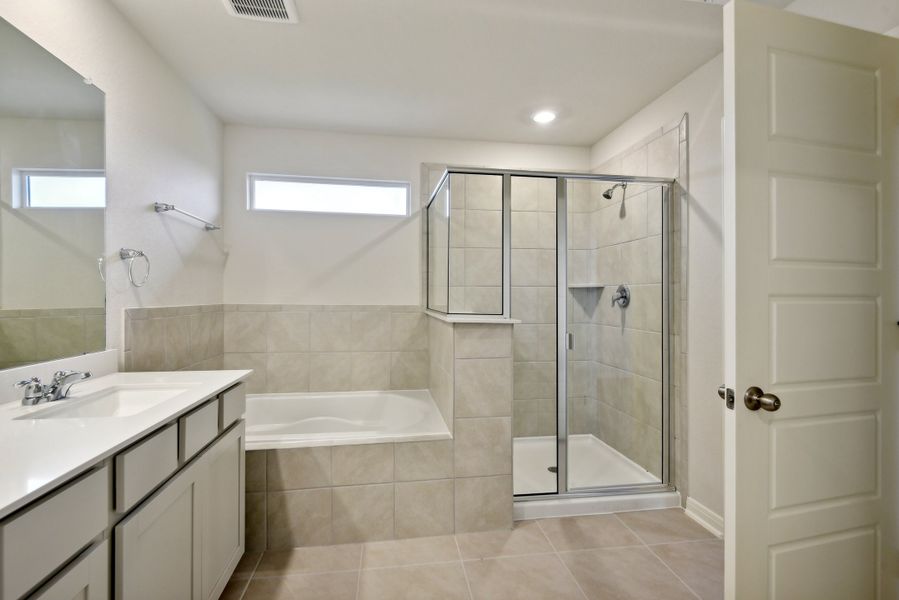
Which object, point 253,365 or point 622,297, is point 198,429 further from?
point 622,297

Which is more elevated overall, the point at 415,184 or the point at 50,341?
the point at 415,184

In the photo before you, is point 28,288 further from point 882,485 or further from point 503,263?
point 882,485

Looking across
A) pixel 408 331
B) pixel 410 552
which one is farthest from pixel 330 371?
pixel 410 552

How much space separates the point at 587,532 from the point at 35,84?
2.98 meters

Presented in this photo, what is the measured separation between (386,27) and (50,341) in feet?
6.16

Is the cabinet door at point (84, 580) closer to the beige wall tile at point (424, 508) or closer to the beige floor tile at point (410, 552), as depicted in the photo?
the beige floor tile at point (410, 552)

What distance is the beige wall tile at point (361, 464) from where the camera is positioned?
2053 millimetres

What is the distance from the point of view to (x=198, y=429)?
4.50 ft

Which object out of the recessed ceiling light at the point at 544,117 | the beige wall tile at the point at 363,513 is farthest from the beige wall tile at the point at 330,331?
the recessed ceiling light at the point at 544,117

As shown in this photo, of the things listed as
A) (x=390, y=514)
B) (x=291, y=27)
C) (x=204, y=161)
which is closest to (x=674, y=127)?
(x=291, y=27)

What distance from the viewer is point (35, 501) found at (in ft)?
2.40

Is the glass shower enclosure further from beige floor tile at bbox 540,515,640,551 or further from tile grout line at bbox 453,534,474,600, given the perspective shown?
tile grout line at bbox 453,534,474,600

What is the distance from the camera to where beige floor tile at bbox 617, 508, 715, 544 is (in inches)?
82.2

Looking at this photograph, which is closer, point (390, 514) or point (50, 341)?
point (50, 341)
